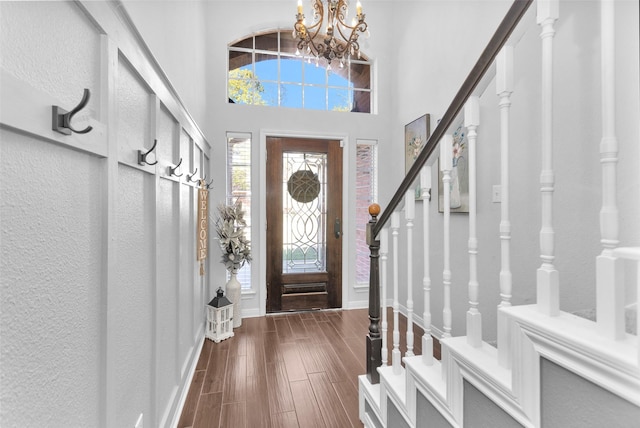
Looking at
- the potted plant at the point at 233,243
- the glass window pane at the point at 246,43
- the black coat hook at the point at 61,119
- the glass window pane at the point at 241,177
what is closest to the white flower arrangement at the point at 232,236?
the potted plant at the point at 233,243

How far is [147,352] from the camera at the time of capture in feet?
4.56

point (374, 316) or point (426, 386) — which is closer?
point (426, 386)

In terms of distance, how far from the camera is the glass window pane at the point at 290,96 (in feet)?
12.2

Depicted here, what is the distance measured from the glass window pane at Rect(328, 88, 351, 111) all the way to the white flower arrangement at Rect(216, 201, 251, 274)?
1758mm

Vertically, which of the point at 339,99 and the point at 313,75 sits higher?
the point at 313,75

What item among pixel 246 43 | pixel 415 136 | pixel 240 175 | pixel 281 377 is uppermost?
pixel 246 43

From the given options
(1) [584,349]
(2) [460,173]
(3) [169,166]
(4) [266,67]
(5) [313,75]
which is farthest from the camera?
(5) [313,75]

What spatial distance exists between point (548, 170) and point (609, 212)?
0.17 m

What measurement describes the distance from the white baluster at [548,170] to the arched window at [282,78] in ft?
10.5

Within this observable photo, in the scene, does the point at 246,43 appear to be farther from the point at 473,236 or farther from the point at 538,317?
the point at 538,317

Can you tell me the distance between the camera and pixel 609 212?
64 centimetres

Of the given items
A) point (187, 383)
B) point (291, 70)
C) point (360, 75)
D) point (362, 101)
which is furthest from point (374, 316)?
point (360, 75)

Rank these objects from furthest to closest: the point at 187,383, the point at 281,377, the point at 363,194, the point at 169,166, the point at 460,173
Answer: the point at 363,194 < the point at 460,173 < the point at 281,377 < the point at 187,383 < the point at 169,166

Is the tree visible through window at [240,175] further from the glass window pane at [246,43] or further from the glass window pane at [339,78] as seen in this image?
the glass window pane at [339,78]
